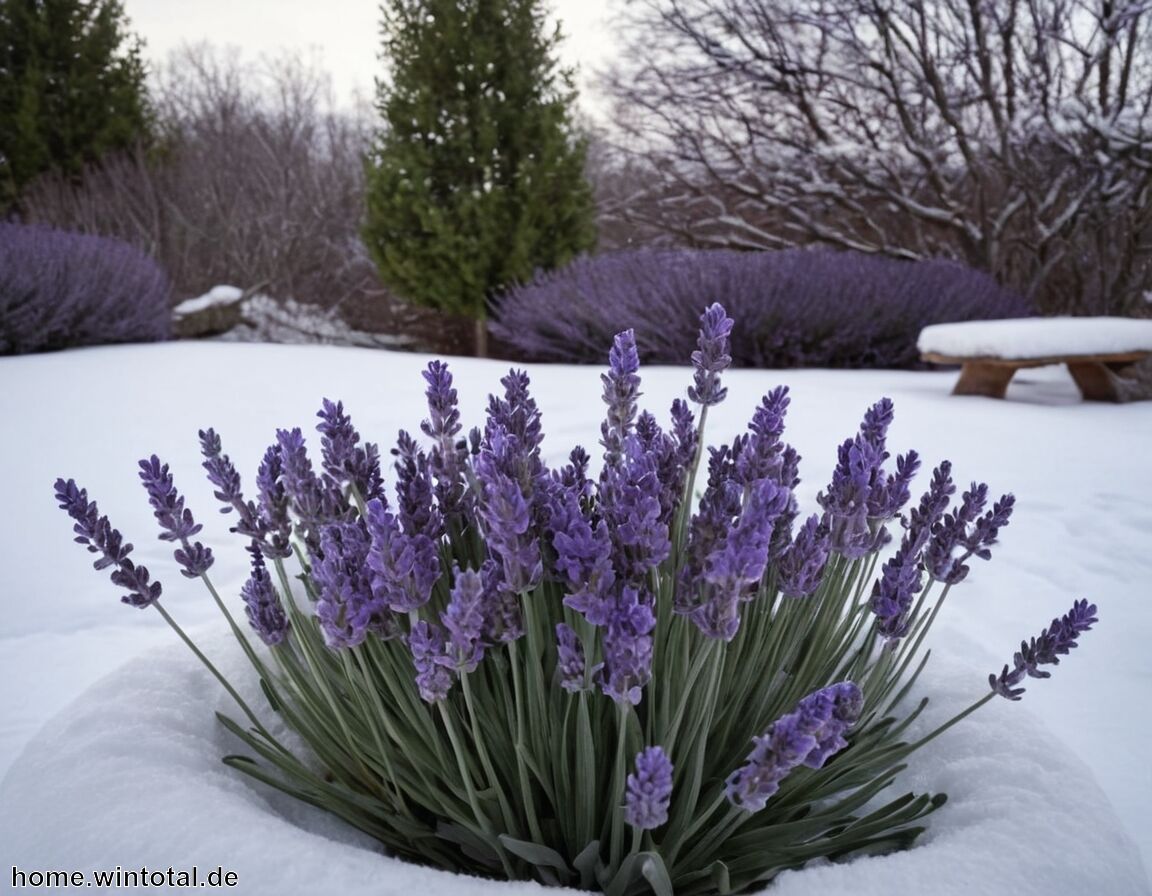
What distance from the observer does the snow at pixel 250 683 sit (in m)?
0.69

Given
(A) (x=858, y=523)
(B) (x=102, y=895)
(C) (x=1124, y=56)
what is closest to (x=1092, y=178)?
(C) (x=1124, y=56)

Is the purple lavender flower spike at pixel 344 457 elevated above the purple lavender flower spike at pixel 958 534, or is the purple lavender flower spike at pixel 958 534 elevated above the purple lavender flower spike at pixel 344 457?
the purple lavender flower spike at pixel 344 457

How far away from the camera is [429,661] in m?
0.70

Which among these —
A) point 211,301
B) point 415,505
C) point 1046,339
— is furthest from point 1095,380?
point 211,301

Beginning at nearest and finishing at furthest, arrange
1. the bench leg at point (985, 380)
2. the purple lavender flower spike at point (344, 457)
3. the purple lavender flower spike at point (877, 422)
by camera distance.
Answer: the purple lavender flower spike at point (344, 457), the purple lavender flower spike at point (877, 422), the bench leg at point (985, 380)

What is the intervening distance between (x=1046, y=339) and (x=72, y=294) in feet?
21.5

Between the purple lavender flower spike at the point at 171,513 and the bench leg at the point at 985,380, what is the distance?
5.11 metres

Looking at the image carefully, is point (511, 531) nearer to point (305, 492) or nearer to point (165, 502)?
point (305, 492)

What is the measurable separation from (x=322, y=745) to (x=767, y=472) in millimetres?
579

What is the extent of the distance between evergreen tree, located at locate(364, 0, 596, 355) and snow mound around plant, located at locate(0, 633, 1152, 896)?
29.6 ft

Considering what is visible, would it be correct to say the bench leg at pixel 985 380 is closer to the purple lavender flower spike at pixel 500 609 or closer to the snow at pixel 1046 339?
the snow at pixel 1046 339

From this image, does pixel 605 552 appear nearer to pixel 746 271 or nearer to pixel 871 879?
pixel 871 879

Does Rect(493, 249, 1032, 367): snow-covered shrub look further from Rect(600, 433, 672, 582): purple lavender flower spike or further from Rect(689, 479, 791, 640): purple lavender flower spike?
Rect(689, 479, 791, 640): purple lavender flower spike

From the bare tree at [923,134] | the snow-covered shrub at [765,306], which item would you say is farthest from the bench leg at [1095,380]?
the bare tree at [923,134]
